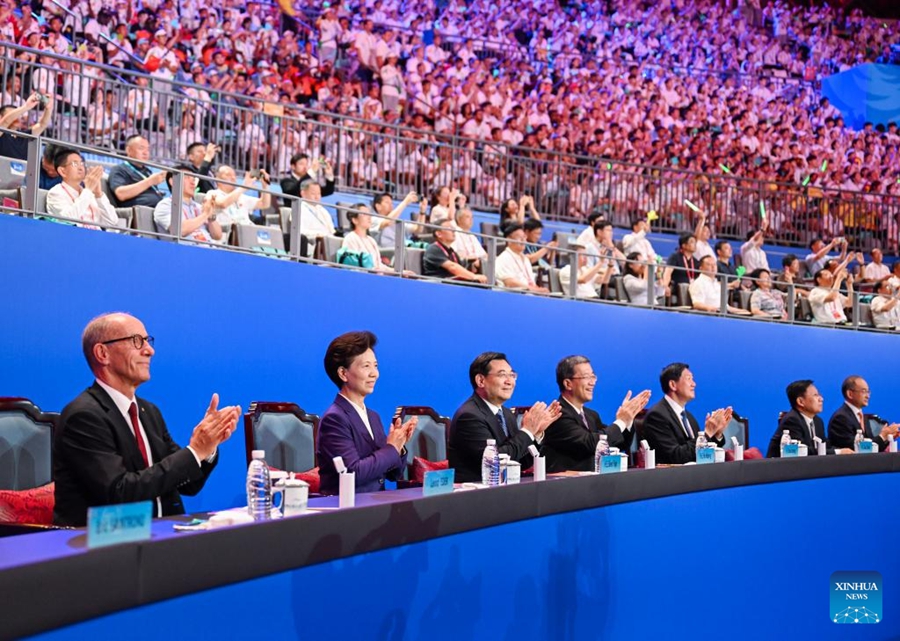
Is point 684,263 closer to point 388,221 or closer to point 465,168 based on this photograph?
point 465,168

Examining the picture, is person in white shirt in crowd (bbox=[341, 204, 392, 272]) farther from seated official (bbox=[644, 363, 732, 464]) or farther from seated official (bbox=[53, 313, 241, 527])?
seated official (bbox=[53, 313, 241, 527])

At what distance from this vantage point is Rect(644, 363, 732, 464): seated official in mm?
5137

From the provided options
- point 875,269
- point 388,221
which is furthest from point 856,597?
point 875,269

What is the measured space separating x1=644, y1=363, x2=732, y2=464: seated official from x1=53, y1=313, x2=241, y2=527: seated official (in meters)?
2.88

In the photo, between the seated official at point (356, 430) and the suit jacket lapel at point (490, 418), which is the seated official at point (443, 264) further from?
the seated official at point (356, 430)

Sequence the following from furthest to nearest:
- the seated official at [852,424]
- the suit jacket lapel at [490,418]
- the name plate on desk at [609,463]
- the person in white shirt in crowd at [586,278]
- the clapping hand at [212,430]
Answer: the person in white shirt in crowd at [586,278], the seated official at [852,424], the suit jacket lapel at [490,418], the name plate on desk at [609,463], the clapping hand at [212,430]

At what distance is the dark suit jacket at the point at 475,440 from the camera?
418 centimetres

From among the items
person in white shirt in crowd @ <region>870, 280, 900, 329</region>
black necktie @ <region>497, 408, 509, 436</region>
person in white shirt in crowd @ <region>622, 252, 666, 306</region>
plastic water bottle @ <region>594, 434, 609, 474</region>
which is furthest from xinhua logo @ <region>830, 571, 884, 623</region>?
person in white shirt in crowd @ <region>870, 280, 900, 329</region>

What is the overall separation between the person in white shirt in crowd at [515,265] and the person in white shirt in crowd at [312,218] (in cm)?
131

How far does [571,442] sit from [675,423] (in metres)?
0.84

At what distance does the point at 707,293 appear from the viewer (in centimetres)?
905

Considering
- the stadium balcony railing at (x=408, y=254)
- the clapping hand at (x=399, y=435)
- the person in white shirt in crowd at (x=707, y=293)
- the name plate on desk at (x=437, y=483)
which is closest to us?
the name plate on desk at (x=437, y=483)

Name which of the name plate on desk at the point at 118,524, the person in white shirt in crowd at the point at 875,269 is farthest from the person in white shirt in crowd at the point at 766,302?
the name plate on desk at the point at 118,524

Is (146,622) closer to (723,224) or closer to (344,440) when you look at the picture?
(344,440)
